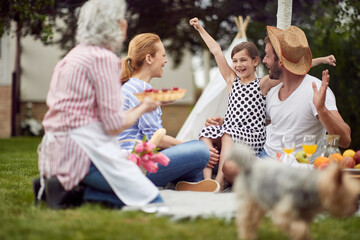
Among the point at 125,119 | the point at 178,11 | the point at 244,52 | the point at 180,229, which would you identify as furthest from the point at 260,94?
the point at 178,11

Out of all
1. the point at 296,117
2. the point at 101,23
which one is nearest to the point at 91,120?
the point at 101,23

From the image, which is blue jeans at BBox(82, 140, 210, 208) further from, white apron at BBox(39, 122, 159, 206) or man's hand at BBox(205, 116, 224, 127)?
white apron at BBox(39, 122, 159, 206)

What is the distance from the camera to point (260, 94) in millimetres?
4359

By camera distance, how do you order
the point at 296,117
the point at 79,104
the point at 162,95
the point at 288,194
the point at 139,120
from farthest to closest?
the point at 296,117
the point at 139,120
the point at 162,95
the point at 79,104
the point at 288,194

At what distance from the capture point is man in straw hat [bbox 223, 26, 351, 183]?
154 inches

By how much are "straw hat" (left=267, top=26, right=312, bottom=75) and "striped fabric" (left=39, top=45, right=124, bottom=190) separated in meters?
1.64

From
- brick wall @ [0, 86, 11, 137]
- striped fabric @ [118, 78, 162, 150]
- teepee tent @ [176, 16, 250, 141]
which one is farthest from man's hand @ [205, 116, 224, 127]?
brick wall @ [0, 86, 11, 137]

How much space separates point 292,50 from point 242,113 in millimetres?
662

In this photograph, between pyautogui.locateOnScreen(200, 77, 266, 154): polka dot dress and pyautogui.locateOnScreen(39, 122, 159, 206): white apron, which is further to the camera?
pyautogui.locateOnScreen(200, 77, 266, 154): polka dot dress

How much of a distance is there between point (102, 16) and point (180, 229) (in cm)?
134

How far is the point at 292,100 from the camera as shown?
4.07m

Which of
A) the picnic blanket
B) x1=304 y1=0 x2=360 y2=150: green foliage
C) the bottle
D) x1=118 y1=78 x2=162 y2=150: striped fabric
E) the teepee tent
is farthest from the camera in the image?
x1=304 y1=0 x2=360 y2=150: green foliage

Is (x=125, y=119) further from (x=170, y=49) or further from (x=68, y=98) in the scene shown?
(x=170, y=49)

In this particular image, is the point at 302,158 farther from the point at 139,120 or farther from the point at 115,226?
the point at 115,226
